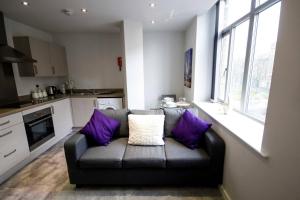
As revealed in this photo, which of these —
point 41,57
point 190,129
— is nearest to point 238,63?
point 190,129

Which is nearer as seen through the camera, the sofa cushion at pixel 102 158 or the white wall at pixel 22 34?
the sofa cushion at pixel 102 158

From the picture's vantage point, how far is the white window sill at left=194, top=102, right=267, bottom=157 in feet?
4.34

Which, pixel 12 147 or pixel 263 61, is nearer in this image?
pixel 263 61

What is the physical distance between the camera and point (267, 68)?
1.68 meters

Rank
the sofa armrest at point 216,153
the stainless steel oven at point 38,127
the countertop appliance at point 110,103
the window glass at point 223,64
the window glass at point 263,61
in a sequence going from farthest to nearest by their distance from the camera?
the countertop appliance at point 110,103 < the window glass at point 223,64 < the stainless steel oven at point 38,127 < the sofa armrest at point 216,153 < the window glass at point 263,61

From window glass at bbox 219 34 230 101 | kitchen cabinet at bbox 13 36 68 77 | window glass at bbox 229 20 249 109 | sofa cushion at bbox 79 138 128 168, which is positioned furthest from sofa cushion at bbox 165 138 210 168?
kitchen cabinet at bbox 13 36 68 77

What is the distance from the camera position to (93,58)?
164 inches

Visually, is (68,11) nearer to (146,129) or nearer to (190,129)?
(146,129)

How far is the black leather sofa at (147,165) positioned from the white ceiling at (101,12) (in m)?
2.03

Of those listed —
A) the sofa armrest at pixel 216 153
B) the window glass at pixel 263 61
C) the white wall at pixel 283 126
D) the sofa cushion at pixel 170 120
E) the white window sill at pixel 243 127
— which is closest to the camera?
the white wall at pixel 283 126

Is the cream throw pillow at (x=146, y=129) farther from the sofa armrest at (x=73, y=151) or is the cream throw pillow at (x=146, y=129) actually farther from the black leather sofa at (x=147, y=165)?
the sofa armrest at (x=73, y=151)

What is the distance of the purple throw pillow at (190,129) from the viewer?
1.95 m

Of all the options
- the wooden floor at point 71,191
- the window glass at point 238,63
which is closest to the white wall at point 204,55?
the window glass at point 238,63

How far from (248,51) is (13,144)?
3415 mm
